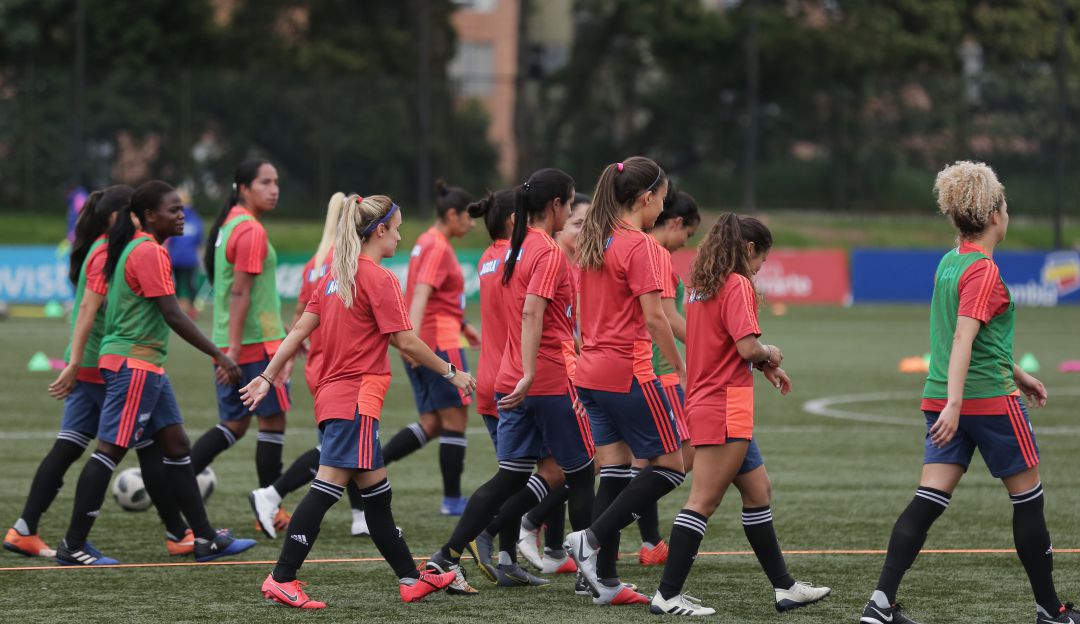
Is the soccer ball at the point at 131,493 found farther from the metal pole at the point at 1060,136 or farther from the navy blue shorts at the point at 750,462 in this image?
the metal pole at the point at 1060,136

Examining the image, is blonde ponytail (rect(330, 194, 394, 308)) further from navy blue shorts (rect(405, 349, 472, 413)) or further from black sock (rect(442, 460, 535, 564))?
navy blue shorts (rect(405, 349, 472, 413))

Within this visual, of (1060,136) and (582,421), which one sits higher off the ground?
(1060,136)

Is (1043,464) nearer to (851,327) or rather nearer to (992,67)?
(851,327)

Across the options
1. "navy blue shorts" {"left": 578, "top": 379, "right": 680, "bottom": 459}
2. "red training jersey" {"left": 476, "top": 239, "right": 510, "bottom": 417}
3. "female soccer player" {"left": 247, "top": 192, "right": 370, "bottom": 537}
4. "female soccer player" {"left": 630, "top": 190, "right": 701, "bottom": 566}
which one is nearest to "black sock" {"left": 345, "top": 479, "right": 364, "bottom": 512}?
"female soccer player" {"left": 247, "top": 192, "right": 370, "bottom": 537}

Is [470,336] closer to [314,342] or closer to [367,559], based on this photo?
[314,342]

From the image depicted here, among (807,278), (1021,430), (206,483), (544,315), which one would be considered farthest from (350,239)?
(807,278)

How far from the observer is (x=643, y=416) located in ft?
22.2

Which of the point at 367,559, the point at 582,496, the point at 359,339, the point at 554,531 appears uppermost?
the point at 359,339

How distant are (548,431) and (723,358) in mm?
944

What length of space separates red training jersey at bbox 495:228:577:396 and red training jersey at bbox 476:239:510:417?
15cm

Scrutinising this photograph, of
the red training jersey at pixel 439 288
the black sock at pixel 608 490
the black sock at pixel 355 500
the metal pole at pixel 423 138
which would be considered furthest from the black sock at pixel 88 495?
the metal pole at pixel 423 138

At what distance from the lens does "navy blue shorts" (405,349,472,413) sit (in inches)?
364

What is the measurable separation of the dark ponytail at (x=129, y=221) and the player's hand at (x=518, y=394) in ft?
6.86

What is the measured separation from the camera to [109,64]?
138ft
